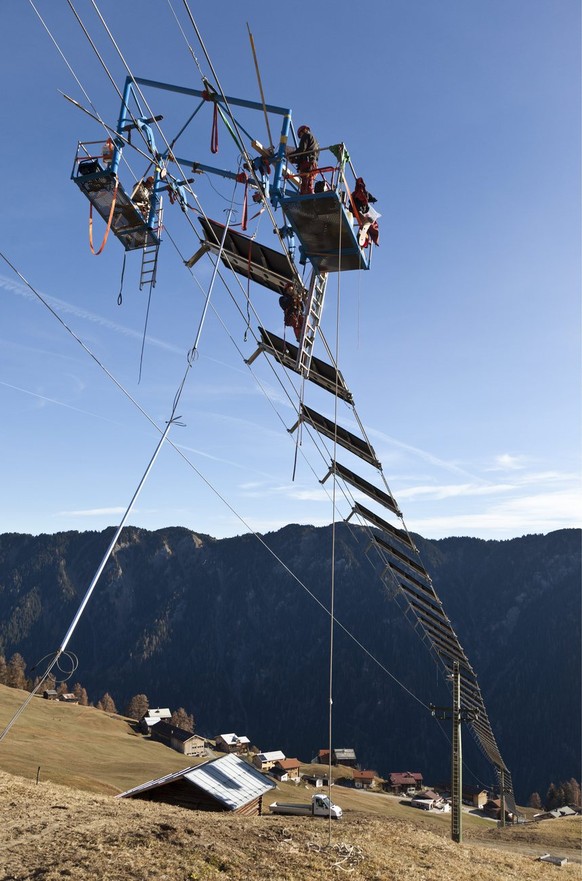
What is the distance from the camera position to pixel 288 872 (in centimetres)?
1352

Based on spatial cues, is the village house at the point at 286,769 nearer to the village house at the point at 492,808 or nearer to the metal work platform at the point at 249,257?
the village house at the point at 492,808

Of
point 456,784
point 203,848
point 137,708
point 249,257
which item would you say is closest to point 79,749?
point 456,784

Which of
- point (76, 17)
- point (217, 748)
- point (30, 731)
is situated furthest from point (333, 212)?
point (217, 748)

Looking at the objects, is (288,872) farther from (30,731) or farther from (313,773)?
(313,773)

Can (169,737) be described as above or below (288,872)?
below

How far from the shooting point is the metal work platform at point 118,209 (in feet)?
44.1

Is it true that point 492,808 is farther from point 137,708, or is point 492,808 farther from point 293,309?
point 293,309

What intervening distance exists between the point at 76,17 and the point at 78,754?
285 ft

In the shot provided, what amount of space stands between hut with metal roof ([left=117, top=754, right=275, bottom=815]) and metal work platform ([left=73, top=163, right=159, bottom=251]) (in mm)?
24635

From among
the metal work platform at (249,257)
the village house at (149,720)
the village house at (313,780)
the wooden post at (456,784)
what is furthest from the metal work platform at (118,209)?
the village house at (149,720)

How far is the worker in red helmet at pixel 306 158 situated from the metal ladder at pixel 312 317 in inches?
93.2

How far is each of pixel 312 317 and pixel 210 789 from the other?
23.5 m

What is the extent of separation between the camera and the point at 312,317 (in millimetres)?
16000

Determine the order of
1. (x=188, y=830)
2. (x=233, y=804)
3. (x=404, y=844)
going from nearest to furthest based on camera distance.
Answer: (x=188, y=830) < (x=404, y=844) < (x=233, y=804)
